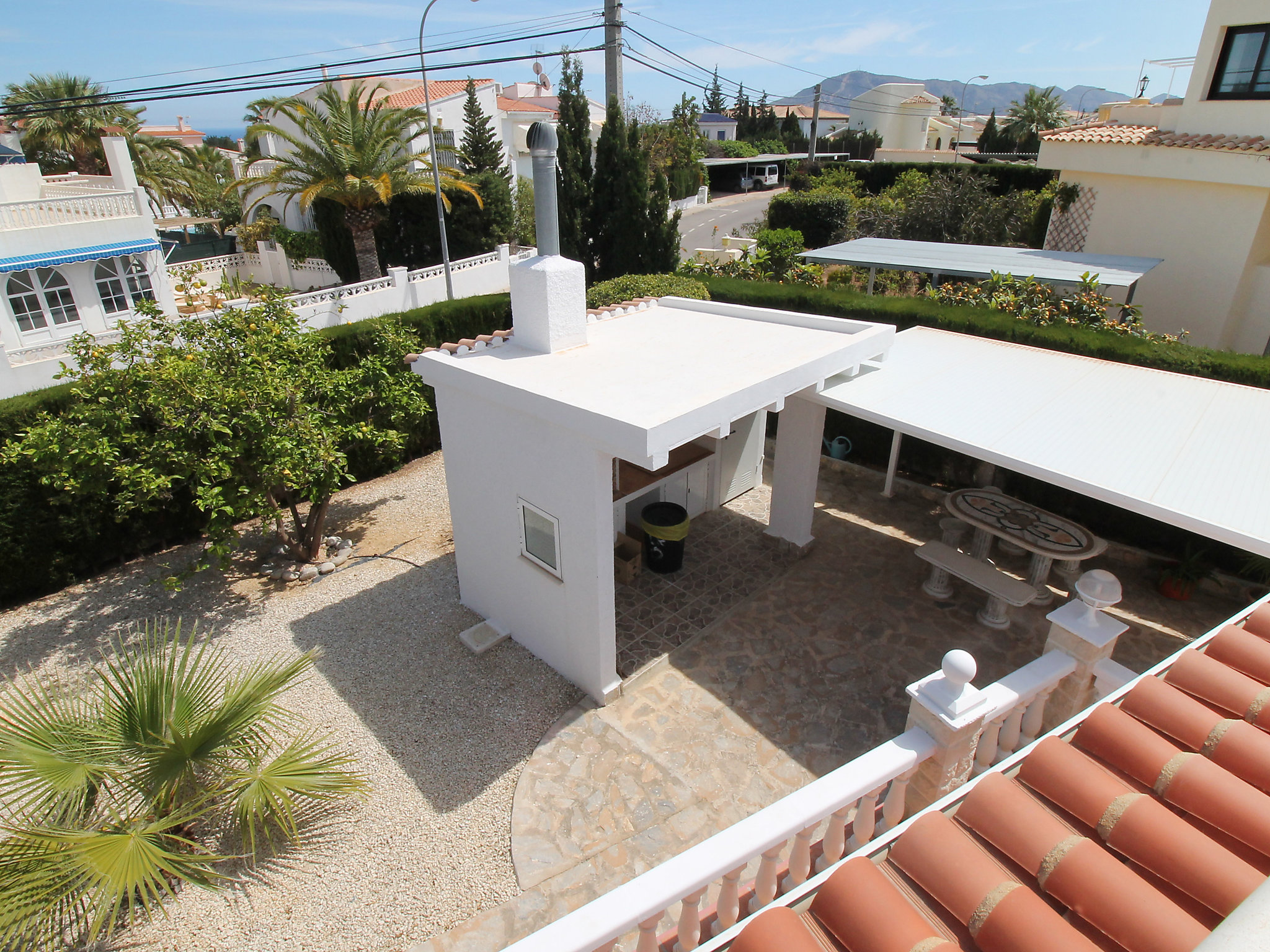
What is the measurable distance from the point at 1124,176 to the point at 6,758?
25.8 meters

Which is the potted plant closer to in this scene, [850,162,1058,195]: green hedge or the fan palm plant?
the fan palm plant

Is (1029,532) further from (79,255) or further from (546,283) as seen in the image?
(79,255)

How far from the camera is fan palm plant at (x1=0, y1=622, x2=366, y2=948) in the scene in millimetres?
5223

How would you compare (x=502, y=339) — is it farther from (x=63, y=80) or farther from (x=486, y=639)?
(x=63, y=80)

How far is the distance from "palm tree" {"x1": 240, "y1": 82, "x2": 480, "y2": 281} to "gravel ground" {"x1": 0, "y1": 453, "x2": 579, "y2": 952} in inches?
657

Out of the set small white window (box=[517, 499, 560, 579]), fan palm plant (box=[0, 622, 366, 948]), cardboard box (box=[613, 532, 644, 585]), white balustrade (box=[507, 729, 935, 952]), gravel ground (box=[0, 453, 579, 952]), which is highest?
white balustrade (box=[507, 729, 935, 952])

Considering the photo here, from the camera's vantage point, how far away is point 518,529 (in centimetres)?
884

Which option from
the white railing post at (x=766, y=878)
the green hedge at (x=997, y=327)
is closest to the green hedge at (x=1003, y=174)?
the green hedge at (x=997, y=327)

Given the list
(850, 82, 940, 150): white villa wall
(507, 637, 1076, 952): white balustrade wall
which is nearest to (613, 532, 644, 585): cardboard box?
(507, 637, 1076, 952): white balustrade wall

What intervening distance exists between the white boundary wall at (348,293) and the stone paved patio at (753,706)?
9665 mm

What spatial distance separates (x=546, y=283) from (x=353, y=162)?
20.7m

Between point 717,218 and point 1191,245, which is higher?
point 1191,245

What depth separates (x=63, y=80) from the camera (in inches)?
1583

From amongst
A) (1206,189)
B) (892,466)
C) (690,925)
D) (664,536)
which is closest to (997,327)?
(892,466)
